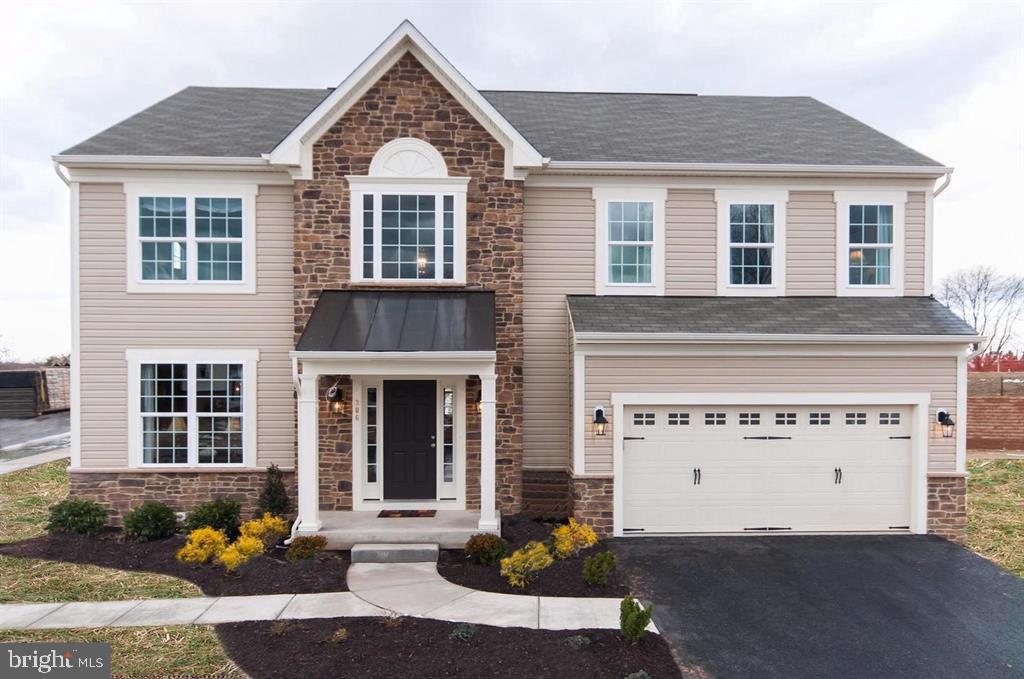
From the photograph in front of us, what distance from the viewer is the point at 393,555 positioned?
327 inches

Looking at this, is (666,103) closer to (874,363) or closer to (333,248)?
(874,363)

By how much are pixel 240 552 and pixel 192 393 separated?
3.53m

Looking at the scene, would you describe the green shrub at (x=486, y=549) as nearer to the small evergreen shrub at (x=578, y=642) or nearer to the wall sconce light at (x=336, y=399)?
the small evergreen shrub at (x=578, y=642)

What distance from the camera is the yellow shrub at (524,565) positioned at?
24.0 feet

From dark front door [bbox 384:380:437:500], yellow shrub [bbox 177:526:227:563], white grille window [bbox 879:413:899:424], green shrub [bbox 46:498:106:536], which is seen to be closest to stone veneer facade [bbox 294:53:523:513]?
dark front door [bbox 384:380:437:500]

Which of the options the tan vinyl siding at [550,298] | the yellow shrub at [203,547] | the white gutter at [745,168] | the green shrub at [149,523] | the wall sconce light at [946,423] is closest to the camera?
the yellow shrub at [203,547]

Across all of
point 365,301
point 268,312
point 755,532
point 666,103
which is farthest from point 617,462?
point 666,103

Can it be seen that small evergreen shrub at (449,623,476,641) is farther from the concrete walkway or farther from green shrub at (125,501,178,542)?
green shrub at (125,501,178,542)

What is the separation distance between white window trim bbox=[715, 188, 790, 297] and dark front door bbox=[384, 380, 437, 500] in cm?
597

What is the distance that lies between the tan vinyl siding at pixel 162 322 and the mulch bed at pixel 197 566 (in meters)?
1.60

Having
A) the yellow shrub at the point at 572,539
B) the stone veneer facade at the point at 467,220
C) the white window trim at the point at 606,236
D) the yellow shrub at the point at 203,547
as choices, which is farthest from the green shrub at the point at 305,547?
the white window trim at the point at 606,236

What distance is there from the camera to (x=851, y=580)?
7770 millimetres

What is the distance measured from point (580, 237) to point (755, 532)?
6.11 m

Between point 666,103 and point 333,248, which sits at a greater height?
point 666,103
